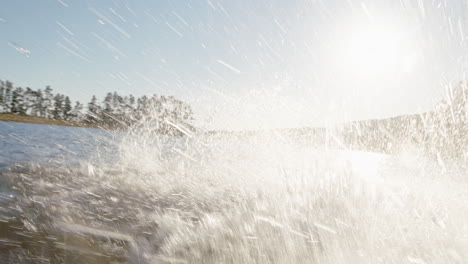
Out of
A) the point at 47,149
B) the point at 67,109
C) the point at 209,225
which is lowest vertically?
the point at 209,225

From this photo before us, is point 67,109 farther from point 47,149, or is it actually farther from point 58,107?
point 47,149

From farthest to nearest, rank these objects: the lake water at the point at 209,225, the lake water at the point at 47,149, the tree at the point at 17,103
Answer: the tree at the point at 17,103, the lake water at the point at 47,149, the lake water at the point at 209,225

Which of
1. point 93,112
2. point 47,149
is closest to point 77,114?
point 93,112

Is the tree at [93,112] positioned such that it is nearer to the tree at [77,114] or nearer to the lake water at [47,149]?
the tree at [77,114]

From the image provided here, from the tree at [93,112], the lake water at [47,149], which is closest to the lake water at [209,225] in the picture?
the lake water at [47,149]

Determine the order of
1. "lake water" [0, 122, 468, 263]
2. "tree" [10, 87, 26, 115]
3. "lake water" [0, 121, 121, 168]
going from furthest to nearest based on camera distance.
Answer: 1. "tree" [10, 87, 26, 115]
2. "lake water" [0, 121, 121, 168]
3. "lake water" [0, 122, 468, 263]

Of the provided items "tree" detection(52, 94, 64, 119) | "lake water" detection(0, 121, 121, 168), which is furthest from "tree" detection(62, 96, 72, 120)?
"lake water" detection(0, 121, 121, 168)

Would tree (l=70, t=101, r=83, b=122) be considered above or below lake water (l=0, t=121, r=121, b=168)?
above

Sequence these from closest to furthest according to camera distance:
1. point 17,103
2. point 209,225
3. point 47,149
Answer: point 209,225
point 47,149
point 17,103

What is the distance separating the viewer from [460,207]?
6.83m

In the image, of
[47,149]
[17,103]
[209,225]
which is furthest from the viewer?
[17,103]

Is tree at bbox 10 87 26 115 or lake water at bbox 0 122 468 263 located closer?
lake water at bbox 0 122 468 263

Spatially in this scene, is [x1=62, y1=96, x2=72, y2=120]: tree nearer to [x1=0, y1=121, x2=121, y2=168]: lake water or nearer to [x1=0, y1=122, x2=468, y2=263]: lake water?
[x1=0, y1=121, x2=121, y2=168]: lake water

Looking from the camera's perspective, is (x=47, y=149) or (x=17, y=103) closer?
(x=47, y=149)
